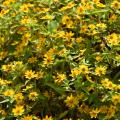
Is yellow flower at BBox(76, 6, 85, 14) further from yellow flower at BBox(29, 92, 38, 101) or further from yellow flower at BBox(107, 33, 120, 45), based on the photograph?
yellow flower at BBox(29, 92, 38, 101)

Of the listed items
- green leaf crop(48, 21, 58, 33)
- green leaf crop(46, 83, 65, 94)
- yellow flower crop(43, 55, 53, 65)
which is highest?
green leaf crop(48, 21, 58, 33)

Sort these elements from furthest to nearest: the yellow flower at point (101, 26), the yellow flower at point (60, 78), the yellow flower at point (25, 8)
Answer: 1. the yellow flower at point (25, 8)
2. the yellow flower at point (101, 26)
3. the yellow flower at point (60, 78)

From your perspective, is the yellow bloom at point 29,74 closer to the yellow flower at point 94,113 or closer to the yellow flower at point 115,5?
the yellow flower at point 94,113

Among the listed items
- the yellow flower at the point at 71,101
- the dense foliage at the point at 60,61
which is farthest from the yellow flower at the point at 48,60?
the yellow flower at the point at 71,101

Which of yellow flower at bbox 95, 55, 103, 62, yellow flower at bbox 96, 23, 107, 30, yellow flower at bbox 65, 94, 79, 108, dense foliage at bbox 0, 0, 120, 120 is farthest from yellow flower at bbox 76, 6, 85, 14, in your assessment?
yellow flower at bbox 65, 94, 79, 108

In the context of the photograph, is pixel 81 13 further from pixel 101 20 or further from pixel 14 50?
pixel 14 50

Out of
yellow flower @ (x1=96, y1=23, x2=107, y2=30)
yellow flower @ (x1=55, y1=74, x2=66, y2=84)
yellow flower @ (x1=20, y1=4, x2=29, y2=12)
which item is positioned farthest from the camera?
yellow flower @ (x1=20, y1=4, x2=29, y2=12)

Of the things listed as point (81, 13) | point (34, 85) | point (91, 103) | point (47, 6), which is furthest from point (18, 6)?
point (91, 103)

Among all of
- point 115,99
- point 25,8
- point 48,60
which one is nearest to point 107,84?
point 115,99

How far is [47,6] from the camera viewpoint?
9.05 ft

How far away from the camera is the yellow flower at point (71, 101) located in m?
2.28

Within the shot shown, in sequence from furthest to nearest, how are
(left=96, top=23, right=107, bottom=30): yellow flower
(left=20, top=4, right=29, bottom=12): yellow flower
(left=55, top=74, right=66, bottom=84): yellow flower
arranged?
(left=20, top=4, right=29, bottom=12): yellow flower → (left=96, top=23, right=107, bottom=30): yellow flower → (left=55, top=74, right=66, bottom=84): yellow flower

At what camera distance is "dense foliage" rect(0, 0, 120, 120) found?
229 centimetres

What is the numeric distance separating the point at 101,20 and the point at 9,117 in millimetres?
769
